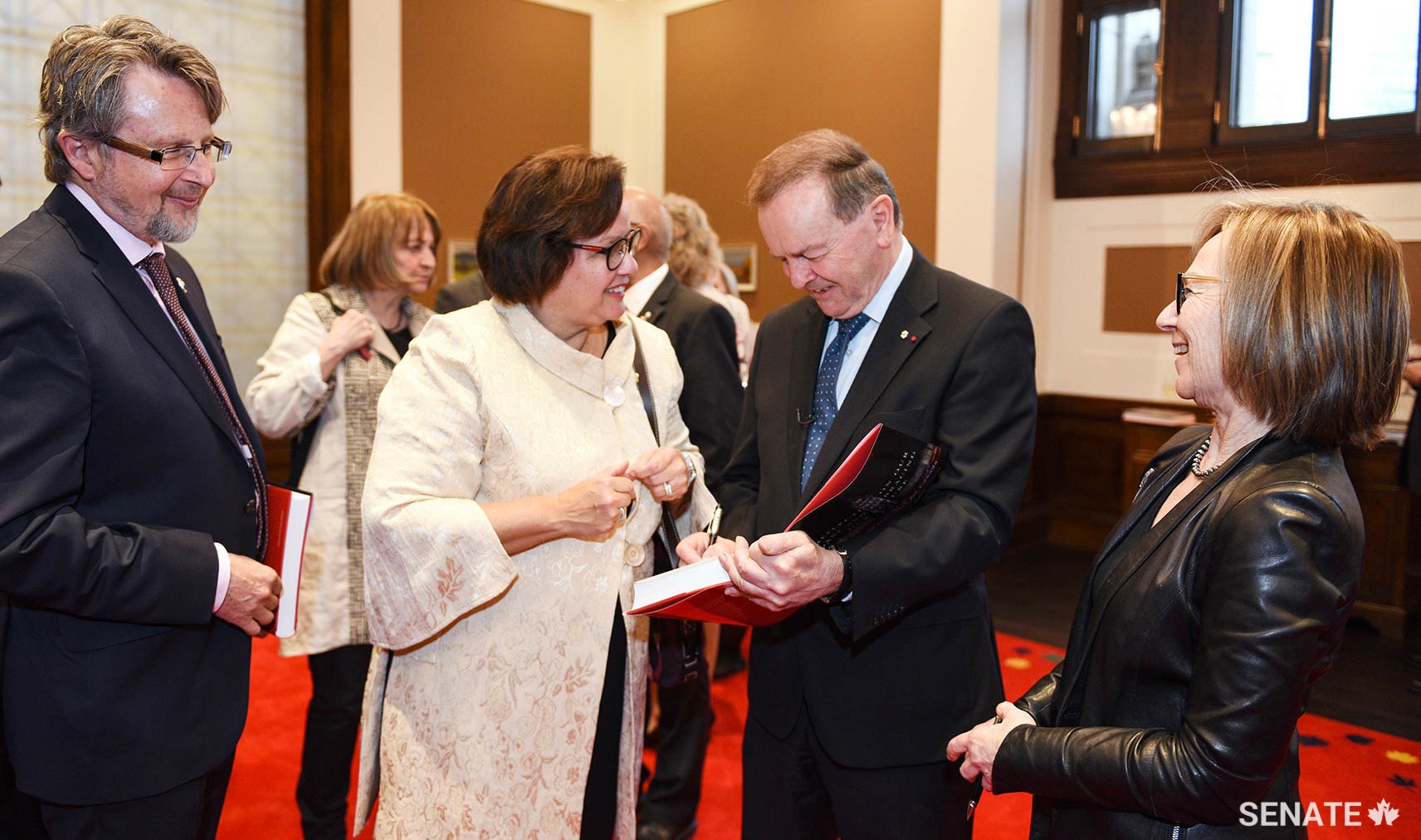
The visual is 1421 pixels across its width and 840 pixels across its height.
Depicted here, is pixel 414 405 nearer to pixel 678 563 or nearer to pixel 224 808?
pixel 678 563

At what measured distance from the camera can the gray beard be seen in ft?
5.74

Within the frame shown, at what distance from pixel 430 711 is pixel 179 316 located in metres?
0.86

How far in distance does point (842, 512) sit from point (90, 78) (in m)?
1.44

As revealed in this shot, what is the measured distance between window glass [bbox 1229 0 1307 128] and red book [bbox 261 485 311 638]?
19.7ft

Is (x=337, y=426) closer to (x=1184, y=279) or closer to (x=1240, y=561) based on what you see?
(x=1184, y=279)

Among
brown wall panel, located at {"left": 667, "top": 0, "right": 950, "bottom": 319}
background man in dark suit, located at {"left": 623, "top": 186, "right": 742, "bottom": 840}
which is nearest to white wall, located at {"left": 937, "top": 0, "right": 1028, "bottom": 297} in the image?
brown wall panel, located at {"left": 667, "top": 0, "right": 950, "bottom": 319}

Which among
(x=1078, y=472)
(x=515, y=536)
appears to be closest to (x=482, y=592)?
(x=515, y=536)

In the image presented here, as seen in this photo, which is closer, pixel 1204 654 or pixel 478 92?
pixel 1204 654

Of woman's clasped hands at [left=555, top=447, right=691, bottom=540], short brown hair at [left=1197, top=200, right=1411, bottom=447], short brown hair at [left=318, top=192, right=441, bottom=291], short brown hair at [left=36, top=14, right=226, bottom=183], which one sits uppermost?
short brown hair at [left=36, top=14, right=226, bottom=183]

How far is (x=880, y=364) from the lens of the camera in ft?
6.39

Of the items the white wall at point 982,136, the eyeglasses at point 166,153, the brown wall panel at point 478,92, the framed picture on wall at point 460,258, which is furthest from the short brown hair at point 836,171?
the framed picture on wall at point 460,258

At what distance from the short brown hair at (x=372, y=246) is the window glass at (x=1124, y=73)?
4.98 m

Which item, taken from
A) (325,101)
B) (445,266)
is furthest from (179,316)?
(445,266)

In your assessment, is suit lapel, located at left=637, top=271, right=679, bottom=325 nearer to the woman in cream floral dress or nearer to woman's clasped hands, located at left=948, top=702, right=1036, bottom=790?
the woman in cream floral dress
